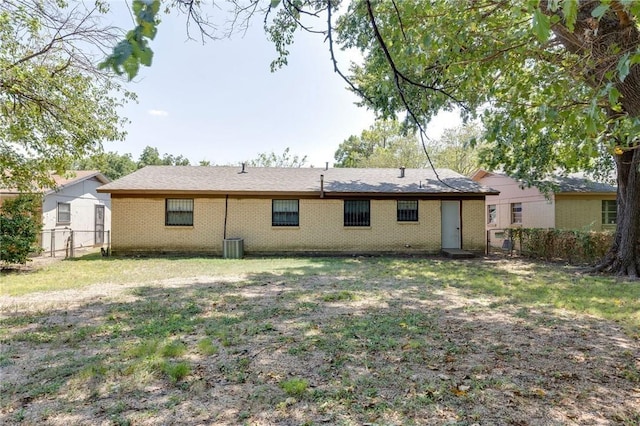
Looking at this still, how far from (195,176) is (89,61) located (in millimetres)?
7249

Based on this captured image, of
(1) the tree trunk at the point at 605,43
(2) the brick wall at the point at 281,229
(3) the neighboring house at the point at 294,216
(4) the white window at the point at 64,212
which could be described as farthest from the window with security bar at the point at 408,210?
(4) the white window at the point at 64,212

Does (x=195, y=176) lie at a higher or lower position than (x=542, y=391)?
higher

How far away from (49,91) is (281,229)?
8.47 m

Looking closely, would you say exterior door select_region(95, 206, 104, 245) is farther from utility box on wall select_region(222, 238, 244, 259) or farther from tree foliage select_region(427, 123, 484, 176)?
tree foliage select_region(427, 123, 484, 176)

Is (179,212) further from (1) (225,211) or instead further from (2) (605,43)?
(2) (605,43)

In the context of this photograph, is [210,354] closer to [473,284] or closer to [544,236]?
[473,284]

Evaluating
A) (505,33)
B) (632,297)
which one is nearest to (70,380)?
(505,33)

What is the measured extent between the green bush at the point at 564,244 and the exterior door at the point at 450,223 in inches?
102

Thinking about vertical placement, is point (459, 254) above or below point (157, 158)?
below

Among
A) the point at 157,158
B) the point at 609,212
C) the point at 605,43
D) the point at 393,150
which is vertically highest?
the point at 157,158

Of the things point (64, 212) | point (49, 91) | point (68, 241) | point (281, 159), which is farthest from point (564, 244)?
point (281, 159)

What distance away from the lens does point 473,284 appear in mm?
8469

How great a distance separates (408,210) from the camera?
48.8 ft

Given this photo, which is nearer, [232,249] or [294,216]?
[232,249]
